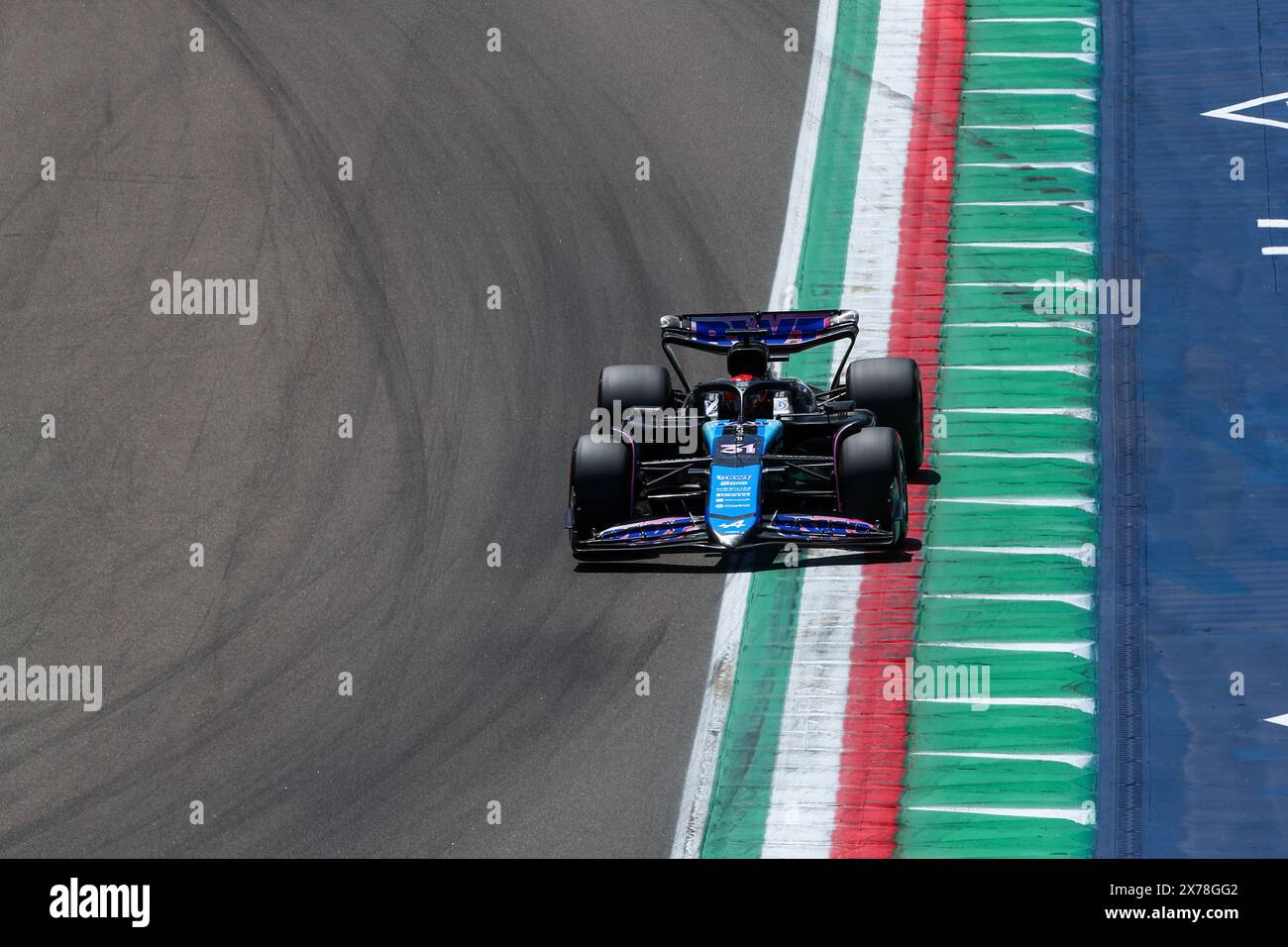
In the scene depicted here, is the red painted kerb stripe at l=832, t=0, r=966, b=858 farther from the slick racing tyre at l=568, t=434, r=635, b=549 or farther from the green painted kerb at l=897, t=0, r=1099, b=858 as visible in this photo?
the slick racing tyre at l=568, t=434, r=635, b=549

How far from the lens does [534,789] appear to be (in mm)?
15328

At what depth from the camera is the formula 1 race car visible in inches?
645

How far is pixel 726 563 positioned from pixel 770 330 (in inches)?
87.0

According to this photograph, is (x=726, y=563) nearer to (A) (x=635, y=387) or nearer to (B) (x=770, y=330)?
(A) (x=635, y=387)

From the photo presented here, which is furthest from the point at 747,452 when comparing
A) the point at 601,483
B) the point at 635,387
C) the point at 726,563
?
the point at 635,387

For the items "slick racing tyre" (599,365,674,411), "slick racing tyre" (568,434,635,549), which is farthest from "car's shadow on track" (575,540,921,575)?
"slick racing tyre" (599,365,674,411)

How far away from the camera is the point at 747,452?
16.8 metres

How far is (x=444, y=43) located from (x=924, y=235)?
7.55 meters

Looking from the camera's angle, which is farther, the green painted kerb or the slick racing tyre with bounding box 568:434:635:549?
the slick racing tyre with bounding box 568:434:635:549

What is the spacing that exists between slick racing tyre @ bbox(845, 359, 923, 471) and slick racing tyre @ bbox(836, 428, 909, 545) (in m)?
1.35

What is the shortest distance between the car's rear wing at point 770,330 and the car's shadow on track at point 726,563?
167 centimetres

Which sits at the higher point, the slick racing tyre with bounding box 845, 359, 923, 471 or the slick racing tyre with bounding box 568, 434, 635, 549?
the slick racing tyre with bounding box 845, 359, 923, 471

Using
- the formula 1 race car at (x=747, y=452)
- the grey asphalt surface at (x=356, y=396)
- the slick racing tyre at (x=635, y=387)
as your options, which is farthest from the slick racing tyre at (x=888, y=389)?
the grey asphalt surface at (x=356, y=396)

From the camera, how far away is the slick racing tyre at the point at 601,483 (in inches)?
656
